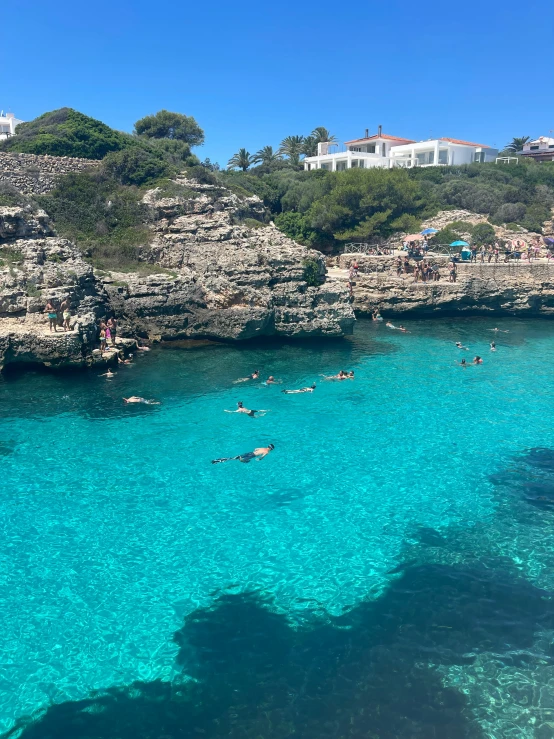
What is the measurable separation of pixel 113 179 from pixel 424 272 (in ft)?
65.9

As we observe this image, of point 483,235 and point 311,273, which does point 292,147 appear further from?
point 311,273

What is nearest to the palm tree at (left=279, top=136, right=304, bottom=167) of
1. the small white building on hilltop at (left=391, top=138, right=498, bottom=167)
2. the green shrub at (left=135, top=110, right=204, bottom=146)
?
the small white building on hilltop at (left=391, top=138, right=498, bottom=167)

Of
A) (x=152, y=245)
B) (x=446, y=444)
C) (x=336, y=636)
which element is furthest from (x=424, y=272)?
(x=336, y=636)

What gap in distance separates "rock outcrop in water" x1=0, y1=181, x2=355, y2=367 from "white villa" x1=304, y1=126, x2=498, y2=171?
3656cm

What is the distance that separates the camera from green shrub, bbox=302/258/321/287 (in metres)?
26.9

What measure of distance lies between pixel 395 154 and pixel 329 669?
222 ft

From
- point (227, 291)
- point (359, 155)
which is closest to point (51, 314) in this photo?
point (227, 291)

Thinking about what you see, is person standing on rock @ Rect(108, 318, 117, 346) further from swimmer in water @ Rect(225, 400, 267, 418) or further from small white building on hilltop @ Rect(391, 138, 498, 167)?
Result: small white building on hilltop @ Rect(391, 138, 498, 167)

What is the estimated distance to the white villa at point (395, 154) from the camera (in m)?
62.3

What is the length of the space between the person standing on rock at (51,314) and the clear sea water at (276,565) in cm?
248

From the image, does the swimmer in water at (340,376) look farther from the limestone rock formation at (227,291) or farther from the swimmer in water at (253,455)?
the swimmer in water at (253,455)

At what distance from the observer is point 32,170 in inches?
1222

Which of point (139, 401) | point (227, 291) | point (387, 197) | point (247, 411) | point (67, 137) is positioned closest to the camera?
point (247, 411)

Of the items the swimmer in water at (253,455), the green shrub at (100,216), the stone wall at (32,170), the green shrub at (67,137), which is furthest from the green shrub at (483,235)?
the swimmer in water at (253,455)
